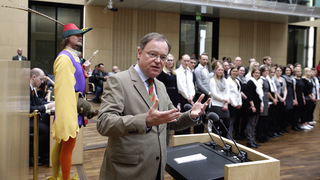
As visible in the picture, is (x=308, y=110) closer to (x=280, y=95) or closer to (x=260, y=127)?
(x=280, y=95)

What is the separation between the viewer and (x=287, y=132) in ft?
22.3

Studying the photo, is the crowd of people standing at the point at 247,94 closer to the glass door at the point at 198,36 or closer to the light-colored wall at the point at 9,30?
the light-colored wall at the point at 9,30

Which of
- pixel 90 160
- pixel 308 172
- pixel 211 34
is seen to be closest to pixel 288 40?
pixel 211 34

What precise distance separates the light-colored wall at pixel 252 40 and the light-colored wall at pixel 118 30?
2781mm

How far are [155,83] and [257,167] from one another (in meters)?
0.90

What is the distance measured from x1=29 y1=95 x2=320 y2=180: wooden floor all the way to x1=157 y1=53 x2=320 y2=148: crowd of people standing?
33 cm

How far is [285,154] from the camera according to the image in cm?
487

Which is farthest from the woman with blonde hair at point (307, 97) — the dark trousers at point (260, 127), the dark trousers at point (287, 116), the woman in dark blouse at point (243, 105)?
the woman in dark blouse at point (243, 105)

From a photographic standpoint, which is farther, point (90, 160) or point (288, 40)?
point (288, 40)

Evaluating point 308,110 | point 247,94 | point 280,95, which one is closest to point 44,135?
point 247,94

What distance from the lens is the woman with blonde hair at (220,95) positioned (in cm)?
484

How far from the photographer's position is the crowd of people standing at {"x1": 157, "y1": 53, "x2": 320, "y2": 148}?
16.0 feet

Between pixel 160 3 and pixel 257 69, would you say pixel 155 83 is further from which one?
pixel 160 3

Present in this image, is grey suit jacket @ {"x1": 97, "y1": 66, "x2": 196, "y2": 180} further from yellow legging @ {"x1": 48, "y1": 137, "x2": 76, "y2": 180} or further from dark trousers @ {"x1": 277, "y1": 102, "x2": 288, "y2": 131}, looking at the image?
dark trousers @ {"x1": 277, "y1": 102, "x2": 288, "y2": 131}
